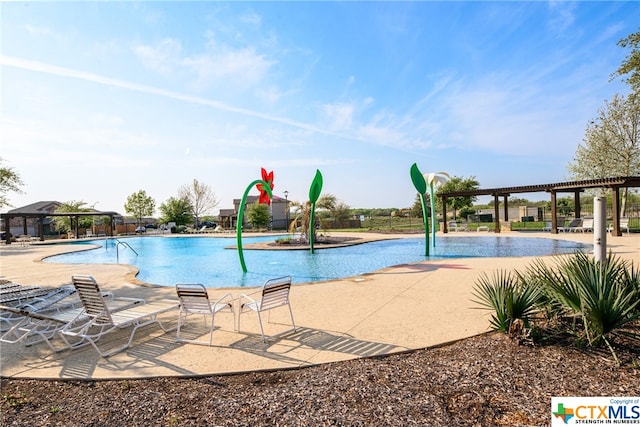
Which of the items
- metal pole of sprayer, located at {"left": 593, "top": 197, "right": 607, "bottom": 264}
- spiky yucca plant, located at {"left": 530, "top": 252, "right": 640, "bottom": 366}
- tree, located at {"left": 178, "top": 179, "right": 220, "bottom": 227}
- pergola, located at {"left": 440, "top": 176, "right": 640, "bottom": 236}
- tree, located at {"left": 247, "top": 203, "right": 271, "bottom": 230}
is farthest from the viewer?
tree, located at {"left": 178, "top": 179, "right": 220, "bottom": 227}

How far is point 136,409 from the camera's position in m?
2.98

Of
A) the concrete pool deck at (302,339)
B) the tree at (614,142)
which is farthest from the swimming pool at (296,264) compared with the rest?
the tree at (614,142)

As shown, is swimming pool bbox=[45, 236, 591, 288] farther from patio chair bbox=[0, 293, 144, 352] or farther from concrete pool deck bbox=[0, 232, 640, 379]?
patio chair bbox=[0, 293, 144, 352]

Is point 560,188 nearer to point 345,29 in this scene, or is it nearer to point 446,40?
point 446,40

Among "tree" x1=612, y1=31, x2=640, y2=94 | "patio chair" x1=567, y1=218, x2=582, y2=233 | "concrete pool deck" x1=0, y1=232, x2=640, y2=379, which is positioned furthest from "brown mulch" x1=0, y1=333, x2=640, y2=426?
"patio chair" x1=567, y1=218, x2=582, y2=233

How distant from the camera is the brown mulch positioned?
2740mm

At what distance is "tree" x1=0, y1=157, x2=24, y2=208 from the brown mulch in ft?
126

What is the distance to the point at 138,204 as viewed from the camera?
53250 mm

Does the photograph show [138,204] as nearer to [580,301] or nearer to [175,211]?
[175,211]

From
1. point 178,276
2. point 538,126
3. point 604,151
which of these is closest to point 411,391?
point 178,276

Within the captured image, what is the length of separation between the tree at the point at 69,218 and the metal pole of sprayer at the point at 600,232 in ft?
185

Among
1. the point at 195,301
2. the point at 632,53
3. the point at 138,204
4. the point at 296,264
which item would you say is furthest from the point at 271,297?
the point at 138,204

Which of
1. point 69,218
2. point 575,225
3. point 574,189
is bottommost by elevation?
point 575,225

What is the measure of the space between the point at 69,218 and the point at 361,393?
5748 cm
